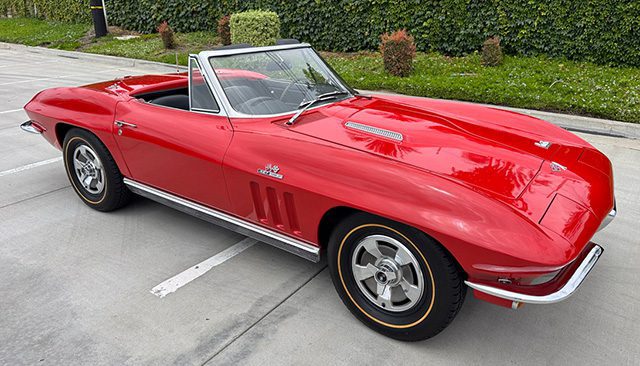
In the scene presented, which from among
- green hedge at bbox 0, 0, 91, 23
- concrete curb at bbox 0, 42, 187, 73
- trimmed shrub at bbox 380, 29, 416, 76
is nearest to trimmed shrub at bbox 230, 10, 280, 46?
concrete curb at bbox 0, 42, 187, 73

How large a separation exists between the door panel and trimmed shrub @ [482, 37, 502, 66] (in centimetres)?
790

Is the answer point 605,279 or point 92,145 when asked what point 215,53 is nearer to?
point 92,145

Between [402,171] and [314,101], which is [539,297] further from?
[314,101]

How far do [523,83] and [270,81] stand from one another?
6.34m

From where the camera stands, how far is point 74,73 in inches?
454

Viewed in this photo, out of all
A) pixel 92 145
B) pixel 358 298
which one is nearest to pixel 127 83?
pixel 92 145

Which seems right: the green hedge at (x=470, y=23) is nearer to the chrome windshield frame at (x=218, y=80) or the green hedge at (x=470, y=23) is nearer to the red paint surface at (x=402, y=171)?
the red paint surface at (x=402, y=171)

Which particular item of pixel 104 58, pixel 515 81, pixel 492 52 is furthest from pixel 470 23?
pixel 104 58

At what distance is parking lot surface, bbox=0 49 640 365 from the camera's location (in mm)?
2582

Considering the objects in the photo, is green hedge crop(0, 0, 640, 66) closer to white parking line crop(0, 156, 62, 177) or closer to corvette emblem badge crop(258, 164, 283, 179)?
white parking line crop(0, 156, 62, 177)

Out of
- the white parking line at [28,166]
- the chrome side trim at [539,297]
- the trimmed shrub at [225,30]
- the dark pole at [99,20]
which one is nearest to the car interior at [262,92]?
the chrome side trim at [539,297]

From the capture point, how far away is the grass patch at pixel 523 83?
7.33 m

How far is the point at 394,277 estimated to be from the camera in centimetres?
255

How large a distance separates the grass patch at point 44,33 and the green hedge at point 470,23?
15.9 feet
